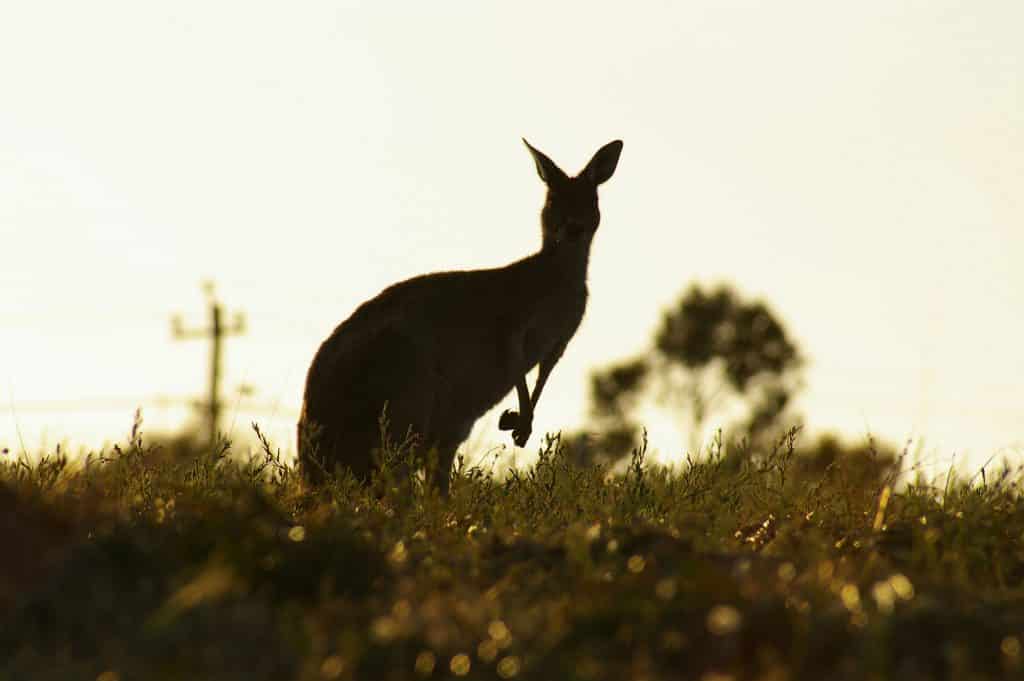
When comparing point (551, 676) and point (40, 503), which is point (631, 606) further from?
point (40, 503)

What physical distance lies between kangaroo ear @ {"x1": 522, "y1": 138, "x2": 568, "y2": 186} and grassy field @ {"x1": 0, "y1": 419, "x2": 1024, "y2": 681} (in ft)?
11.9

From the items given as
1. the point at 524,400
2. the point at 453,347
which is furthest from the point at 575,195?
the point at 453,347

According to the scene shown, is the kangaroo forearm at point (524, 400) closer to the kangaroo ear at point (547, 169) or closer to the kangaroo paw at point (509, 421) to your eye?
the kangaroo paw at point (509, 421)

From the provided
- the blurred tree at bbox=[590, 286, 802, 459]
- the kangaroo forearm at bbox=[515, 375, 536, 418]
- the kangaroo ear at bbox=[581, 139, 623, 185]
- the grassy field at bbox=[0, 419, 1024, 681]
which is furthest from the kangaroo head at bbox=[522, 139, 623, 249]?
the blurred tree at bbox=[590, 286, 802, 459]

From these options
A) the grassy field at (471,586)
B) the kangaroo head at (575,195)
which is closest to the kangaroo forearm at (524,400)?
the kangaroo head at (575,195)

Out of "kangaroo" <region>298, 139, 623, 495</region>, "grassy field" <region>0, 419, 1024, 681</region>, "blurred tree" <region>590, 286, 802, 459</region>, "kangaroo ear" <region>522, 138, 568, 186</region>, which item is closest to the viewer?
"grassy field" <region>0, 419, 1024, 681</region>

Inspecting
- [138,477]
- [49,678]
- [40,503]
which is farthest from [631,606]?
[138,477]

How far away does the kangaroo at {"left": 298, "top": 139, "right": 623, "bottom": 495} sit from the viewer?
32.2 feet

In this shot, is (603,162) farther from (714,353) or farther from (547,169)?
(714,353)

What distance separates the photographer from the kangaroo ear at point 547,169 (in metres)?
11.3

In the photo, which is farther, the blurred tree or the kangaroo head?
the blurred tree

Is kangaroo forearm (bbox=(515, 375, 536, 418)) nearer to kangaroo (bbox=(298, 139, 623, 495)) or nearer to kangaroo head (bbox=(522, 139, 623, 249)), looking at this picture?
kangaroo (bbox=(298, 139, 623, 495))

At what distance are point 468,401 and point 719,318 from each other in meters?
34.1

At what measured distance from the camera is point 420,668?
4395 mm
